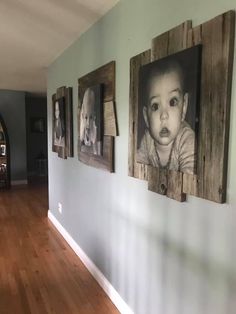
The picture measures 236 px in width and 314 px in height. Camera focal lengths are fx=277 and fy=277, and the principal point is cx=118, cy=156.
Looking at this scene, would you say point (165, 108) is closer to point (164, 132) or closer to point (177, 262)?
point (164, 132)

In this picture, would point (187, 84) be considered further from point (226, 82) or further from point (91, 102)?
point (91, 102)

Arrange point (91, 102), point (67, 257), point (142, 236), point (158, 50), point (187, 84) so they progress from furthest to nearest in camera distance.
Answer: point (67, 257) < point (91, 102) < point (142, 236) < point (158, 50) < point (187, 84)

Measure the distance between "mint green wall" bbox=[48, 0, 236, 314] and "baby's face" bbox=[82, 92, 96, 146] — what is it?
0.86 ft

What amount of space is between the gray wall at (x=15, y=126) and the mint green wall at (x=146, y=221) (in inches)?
161

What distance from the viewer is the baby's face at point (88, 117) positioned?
7.55 feet

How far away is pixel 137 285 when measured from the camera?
182 centimetres

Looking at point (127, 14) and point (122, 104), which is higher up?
point (127, 14)

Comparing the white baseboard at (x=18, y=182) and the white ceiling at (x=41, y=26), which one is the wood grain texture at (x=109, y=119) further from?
the white baseboard at (x=18, y=182)

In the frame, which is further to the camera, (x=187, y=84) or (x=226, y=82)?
(x=187, y=84)

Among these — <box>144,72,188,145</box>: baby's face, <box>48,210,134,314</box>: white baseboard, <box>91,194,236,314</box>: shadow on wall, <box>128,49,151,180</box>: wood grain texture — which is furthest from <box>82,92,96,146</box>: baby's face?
<box>48,210,134,314</box>: white baseboard

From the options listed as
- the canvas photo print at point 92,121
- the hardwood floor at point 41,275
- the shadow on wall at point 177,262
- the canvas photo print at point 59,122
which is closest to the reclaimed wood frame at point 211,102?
the shadow on wall at point 177,262

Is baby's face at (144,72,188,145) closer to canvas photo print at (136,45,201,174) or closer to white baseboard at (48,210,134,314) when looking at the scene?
canvas photo print at (136,45,201,174)

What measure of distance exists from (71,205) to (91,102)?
132 centimetres

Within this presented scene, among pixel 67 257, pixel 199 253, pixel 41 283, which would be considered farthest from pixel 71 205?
pixel 199 253
